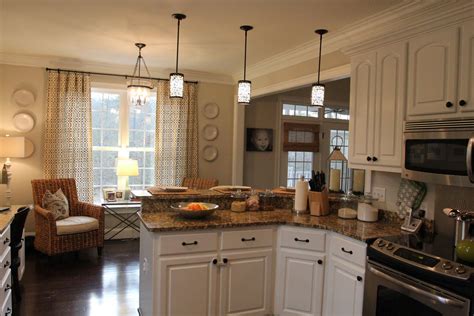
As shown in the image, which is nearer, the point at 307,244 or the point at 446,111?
the point at 446,111

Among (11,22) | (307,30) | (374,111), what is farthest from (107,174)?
(374,111)

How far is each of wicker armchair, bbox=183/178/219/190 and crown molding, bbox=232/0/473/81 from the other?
2060 millimetres

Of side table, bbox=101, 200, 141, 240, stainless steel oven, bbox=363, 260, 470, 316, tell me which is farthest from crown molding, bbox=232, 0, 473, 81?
side table, bbox=101, 200, 141, 240

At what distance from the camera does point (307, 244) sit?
9.25 ft

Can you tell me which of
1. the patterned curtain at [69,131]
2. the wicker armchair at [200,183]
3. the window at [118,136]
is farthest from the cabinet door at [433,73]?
the patterned curtain at [69,131]

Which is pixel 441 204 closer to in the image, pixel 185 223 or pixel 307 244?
pixel 307 244

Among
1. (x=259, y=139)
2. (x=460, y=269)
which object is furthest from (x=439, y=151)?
(x=259, y=139)

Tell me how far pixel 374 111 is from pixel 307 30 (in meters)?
1.13

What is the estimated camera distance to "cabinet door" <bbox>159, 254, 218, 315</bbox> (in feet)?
8.32

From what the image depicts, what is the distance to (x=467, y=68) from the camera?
2236mm

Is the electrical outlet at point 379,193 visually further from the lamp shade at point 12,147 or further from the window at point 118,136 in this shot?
the lamp shade at point 12,147

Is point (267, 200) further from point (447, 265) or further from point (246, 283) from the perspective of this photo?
point (447, 265)

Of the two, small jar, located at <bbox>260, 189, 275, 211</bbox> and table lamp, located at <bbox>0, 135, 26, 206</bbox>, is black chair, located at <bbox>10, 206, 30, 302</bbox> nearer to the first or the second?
table lamp, located at <bbox>0, 135, 26, 206</bbox>

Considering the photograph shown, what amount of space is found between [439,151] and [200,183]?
3762 millimetres
